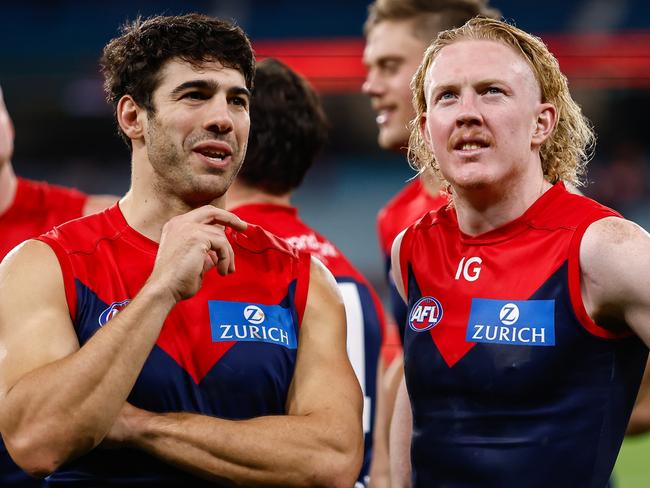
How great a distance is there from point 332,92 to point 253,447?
34.1 ft

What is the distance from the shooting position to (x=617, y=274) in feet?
9.73

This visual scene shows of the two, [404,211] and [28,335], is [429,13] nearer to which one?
[404,211]

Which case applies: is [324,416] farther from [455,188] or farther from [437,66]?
[437,66]

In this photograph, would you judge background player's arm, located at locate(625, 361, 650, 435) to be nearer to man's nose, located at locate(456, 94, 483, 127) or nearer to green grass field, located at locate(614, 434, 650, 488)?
man's nose, located at locate(456, 94, 483, 127)

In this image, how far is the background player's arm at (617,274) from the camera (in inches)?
116

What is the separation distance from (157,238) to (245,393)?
0.54 meters

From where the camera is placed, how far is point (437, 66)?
3422mm

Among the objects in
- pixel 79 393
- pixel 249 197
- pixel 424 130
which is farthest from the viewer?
pixel 249 197

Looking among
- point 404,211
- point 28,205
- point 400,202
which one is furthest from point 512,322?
point 28,205

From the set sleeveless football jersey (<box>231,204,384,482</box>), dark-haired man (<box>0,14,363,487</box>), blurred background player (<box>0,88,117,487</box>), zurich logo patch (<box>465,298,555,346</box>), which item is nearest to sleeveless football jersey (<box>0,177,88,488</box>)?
blurred background player (<box>0,88,117,487</box>)

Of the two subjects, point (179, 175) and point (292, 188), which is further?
point (292, 188)

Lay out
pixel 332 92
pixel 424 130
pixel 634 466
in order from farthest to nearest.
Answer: pixel 332 92 < pixel 634 466 < pixel 424 130

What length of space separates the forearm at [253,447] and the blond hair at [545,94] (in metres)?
1.13

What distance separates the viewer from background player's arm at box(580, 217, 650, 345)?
295 centimetres
